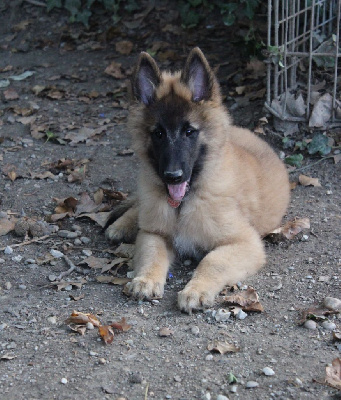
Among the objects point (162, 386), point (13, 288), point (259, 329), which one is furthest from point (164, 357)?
point (13, 288)

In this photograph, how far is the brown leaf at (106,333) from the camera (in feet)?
11.3

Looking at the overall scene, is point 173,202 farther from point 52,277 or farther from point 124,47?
point 124,47

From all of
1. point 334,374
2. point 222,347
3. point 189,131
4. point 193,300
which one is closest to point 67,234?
point 189,131

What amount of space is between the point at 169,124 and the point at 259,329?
147 centimetres

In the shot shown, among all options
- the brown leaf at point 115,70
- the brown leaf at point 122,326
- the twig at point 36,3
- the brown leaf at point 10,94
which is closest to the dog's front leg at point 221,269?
the brown leaf at point 122,326

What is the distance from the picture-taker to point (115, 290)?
414 cm

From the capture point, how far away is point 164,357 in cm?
334

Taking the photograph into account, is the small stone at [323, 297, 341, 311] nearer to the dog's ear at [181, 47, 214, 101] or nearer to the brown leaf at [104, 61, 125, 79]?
the dog's ear at [181, 47, 214, 101]

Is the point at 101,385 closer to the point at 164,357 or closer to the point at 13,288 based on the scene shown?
the point at 164,357

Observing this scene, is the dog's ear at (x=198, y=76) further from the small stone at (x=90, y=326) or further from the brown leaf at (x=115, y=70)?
the brown leaf at (x=115, y=70)

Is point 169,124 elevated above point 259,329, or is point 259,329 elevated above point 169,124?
point 169,124

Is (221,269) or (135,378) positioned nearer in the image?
(135,378)

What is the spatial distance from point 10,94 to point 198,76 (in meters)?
4.00

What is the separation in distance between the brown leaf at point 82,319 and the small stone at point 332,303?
1.37 meters
